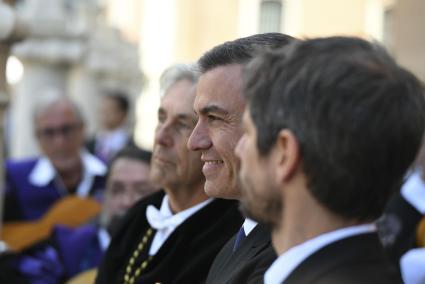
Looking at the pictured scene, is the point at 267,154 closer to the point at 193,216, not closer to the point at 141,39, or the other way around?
the point at 193,216

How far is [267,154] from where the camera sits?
1659 millimetres

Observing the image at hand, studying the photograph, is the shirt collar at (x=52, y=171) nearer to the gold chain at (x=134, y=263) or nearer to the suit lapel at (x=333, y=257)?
the gold chain at (x=134, y=263)

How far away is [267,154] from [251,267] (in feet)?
1.85

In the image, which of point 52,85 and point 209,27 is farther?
point 209,27

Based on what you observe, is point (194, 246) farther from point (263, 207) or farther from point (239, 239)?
point (263, 207)

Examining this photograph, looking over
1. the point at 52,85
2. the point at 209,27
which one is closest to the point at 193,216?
the point at 52,85

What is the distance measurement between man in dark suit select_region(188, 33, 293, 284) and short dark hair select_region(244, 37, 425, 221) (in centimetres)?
66

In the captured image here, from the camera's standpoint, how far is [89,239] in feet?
15.1

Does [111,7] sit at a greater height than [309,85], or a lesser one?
lesser

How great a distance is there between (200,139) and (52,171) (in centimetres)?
335

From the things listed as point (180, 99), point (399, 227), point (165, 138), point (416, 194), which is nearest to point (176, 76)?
point (180, 99)

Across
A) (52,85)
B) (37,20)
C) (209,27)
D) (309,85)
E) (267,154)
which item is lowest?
(209,27)

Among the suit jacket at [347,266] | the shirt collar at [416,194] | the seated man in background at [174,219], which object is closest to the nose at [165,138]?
the seated man in background at [174,219]

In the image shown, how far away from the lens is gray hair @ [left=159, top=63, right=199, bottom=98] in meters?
3.35
